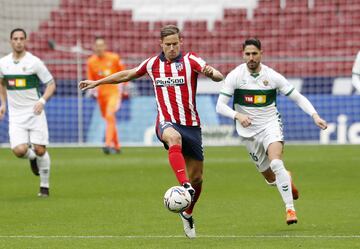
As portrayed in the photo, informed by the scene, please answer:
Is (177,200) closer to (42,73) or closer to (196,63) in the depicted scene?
(196,63)

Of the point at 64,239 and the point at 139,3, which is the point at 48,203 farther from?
the point at 139,3

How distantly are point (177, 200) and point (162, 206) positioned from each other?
364 cm

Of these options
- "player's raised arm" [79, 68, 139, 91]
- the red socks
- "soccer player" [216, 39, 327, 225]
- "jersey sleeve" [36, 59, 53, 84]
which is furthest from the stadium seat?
the red socks

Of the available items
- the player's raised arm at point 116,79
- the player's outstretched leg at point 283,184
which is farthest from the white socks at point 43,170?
the player's outstretched leg at point 283,184

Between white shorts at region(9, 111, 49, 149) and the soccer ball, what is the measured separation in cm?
520

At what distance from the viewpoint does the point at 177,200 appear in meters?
8.91

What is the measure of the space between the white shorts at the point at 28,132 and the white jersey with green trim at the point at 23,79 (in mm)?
119

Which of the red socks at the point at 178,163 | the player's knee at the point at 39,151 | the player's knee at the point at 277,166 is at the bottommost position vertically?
the player's knee at the point at 39,151

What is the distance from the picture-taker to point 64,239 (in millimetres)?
9539

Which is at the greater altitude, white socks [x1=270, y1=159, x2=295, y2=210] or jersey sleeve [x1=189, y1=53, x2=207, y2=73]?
jersey sleeve [x1=189, y1=53, x2=207, y2=73]

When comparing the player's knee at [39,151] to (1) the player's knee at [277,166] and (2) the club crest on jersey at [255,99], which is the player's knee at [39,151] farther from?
(1) the player's knee at [277,166]

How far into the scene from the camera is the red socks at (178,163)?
30.3 ft

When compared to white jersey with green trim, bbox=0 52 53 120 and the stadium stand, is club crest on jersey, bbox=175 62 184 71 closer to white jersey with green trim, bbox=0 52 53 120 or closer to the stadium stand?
white jersey with green trim, bbox=0 52 53 120

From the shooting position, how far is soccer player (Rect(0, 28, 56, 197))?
13805 millimetres
